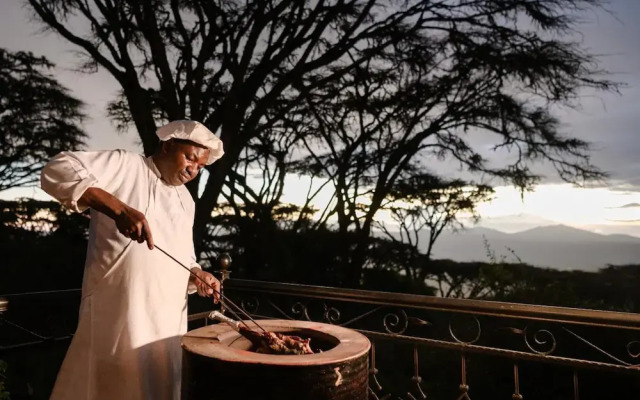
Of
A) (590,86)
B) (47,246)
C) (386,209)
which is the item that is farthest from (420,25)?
(47,246)

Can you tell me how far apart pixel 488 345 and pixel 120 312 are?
16.9ft

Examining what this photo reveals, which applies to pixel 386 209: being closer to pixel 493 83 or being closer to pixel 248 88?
pixel 493 83

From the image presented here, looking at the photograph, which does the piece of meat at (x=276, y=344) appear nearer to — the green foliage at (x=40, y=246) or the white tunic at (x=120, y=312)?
the white tunic at (x=120, y=312)

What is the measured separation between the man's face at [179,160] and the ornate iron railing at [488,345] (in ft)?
4.37

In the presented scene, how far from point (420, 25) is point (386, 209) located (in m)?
4.97

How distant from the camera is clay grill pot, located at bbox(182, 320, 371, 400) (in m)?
2.04

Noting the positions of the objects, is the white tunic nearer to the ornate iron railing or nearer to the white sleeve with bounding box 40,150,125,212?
the white sleeve with bounding box 40,150,125,212

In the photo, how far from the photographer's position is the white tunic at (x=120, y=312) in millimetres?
2529

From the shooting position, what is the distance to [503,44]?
8.80 m

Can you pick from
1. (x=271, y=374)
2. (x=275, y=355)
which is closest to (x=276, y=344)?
(x=275, y=355)

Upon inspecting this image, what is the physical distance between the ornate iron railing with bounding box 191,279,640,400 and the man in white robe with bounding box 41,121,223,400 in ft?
3.92

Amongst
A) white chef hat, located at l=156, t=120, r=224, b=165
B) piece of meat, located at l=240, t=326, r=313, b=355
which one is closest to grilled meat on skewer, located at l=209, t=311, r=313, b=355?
piece of meat, located at l=240, t=326, r=313, b=355

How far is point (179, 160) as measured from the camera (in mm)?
2793

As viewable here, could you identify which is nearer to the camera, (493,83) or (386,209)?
(493,83)
